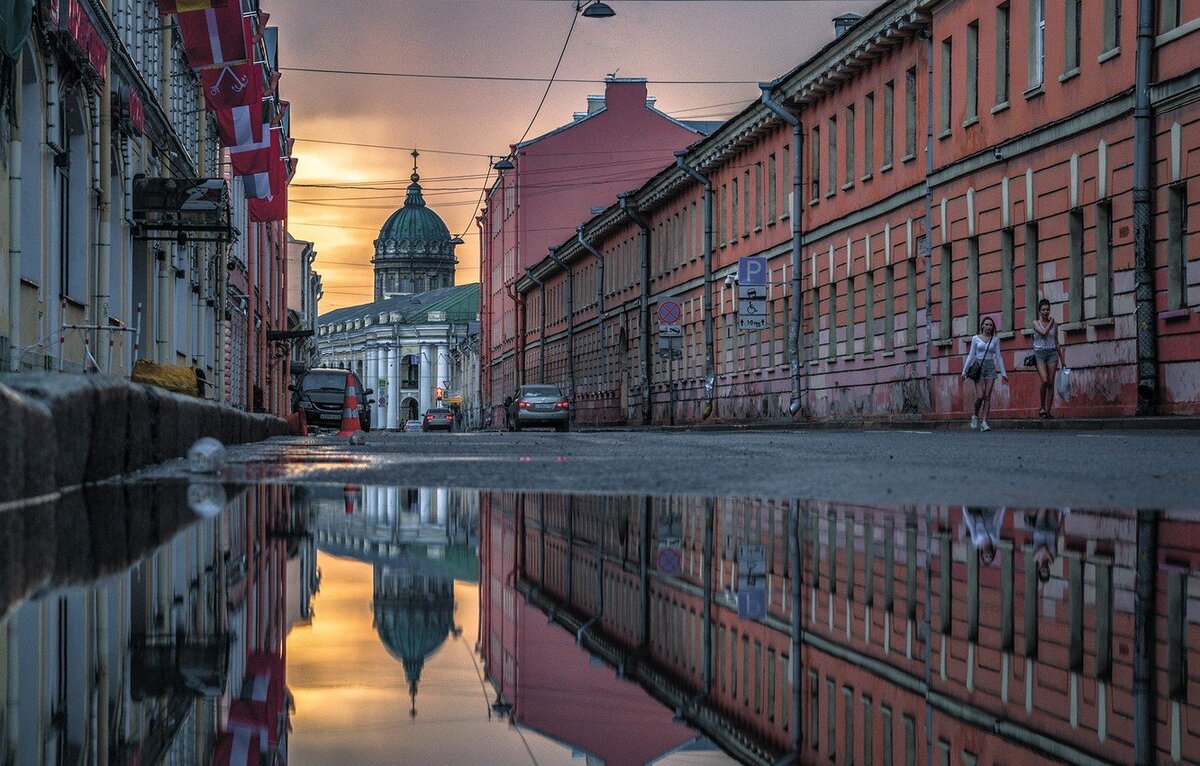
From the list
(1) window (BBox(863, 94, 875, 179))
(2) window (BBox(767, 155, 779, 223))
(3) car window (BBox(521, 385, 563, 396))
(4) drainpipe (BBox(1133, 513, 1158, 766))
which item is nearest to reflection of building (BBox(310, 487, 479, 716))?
(4) drainpipe (BBox(1133, 513, 1158, 766))

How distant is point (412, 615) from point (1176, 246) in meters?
22.6

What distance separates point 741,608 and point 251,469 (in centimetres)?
734

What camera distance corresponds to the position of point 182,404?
1264 centimetres

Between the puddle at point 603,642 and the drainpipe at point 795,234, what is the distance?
1408 inches

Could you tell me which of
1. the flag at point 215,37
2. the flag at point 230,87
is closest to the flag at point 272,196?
the flag at point 230,87

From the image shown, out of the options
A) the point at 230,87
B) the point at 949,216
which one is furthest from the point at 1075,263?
the point at 230,87

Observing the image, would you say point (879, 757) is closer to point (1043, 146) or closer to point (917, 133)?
point (1043, 146)

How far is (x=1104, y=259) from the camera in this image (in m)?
26.9

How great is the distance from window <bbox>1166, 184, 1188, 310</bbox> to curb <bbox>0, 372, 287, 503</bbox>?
15.9 meters

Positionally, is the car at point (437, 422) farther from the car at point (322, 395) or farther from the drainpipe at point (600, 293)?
the car at point (322, 395)

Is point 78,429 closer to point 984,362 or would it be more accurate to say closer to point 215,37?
point 215,37

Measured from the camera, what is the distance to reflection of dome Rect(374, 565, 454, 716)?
312 centimetres

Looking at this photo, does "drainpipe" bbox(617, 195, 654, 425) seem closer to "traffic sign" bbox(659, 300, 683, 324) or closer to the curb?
"traffic sign" bbox(659, 300, 683, 324)

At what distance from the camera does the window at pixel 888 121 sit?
124 ft
